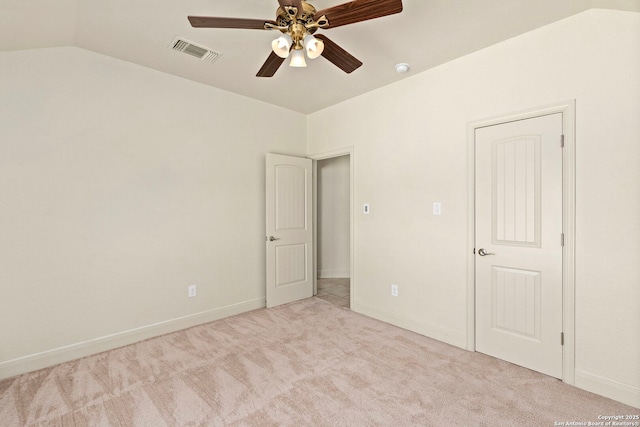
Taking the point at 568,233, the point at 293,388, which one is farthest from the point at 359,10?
the point at 293,388

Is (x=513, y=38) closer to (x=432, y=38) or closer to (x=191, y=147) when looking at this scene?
(x=432, y=38)

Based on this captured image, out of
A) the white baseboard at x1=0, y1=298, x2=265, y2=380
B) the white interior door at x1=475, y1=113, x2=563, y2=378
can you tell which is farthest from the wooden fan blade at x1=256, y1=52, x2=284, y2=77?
the white baseboard at x1=0, y1=298, x2=265, y2=380

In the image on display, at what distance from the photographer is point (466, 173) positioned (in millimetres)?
2709

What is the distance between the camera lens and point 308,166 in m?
4.29

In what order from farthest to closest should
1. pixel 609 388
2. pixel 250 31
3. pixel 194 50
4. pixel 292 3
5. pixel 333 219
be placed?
pixel 333 219
pixel 194 50
pixel 250 31
pixel 609 388
pixel 292 3

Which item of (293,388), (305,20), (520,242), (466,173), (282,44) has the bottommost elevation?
(293,388)

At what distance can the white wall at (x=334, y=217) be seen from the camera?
222 inches

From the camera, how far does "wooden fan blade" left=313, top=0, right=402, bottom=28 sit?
1.51m

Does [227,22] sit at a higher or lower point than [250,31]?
lower

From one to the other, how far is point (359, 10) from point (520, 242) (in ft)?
7.00

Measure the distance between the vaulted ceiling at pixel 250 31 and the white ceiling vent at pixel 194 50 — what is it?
0.05m

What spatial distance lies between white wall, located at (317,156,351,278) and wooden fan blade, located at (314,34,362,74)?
3463mm

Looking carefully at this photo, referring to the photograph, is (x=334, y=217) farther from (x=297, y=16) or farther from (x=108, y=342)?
(x=297, y=16)

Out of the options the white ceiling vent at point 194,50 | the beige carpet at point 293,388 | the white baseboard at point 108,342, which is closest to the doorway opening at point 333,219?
the white baseboard at point 108,342
